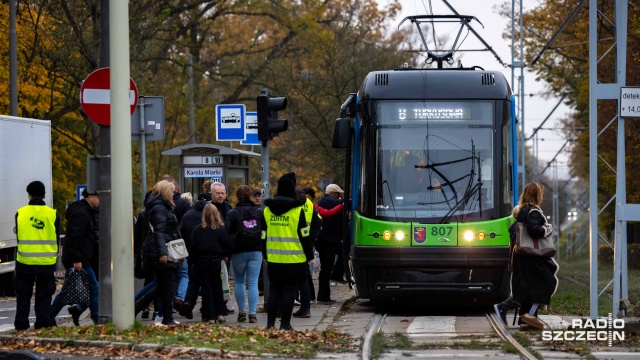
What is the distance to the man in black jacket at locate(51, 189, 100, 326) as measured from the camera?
47.1 ft

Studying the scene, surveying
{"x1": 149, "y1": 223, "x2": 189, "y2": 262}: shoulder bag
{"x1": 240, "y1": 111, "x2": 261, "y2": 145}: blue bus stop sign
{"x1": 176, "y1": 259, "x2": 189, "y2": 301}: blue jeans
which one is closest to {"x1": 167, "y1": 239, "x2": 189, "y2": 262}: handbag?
{"x1": 149, "y1": 223, "x2": 189, "y2": 262}: shoulder bag

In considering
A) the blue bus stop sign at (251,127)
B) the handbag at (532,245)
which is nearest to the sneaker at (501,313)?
the handbag at (532,245)

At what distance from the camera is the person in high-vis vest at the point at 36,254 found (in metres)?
14.1

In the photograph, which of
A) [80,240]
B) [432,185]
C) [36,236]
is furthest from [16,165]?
[432,185]

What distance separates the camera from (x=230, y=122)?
21.4 metres

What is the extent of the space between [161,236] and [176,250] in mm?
248

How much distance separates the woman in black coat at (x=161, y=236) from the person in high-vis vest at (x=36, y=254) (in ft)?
3.46

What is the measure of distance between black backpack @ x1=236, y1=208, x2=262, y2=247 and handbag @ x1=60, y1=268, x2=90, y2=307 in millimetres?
1874

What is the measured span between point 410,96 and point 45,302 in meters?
5.58

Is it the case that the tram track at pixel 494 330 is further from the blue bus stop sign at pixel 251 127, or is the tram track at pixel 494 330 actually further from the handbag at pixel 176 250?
the blue bus stop sign at pixel 251 127

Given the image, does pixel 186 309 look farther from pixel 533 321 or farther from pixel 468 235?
pixel 533 321

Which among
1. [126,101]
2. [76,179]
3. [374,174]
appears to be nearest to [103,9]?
[126,101]

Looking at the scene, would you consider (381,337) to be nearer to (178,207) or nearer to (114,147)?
(114,147)

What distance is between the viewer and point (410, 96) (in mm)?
16938
